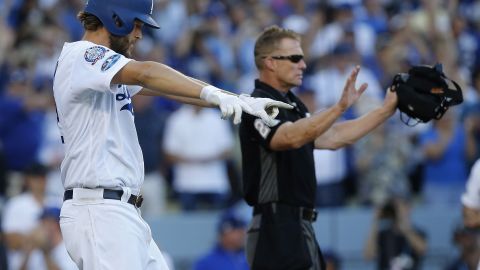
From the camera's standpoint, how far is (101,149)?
561 centimetres

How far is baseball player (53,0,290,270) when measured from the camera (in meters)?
5.52

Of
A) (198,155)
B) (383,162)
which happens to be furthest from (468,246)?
(198,155)

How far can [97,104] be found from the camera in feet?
18.5

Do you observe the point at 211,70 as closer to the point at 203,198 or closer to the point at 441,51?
the point at 203,198

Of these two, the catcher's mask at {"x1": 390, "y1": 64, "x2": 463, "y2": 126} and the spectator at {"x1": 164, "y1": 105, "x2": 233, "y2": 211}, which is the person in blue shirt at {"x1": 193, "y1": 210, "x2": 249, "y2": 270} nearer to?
the spectator at {"x1": 164, "y1": 105, "x2": 233, "y2": 211}

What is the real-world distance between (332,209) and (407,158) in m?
1.03

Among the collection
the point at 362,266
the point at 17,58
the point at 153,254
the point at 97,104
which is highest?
the point at 17,58

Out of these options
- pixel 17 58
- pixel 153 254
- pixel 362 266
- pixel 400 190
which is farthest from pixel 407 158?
pixel 153 254

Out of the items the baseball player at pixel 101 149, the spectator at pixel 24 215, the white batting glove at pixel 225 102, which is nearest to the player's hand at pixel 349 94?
the baseball player at pixel 101 149

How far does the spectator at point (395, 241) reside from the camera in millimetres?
10773

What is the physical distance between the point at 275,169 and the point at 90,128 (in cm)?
169

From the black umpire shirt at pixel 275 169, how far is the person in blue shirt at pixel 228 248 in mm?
3194

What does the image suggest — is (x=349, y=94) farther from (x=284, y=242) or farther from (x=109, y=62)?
(x=109, y=62)

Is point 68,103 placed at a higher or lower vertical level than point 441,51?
lower
